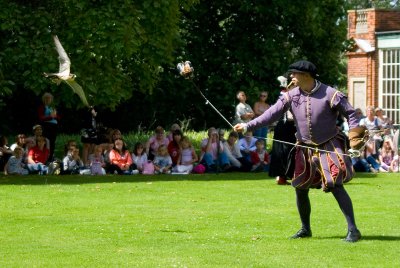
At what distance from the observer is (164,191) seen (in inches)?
757

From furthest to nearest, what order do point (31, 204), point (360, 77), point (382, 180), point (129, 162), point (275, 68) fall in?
point (360, 77)
point (275, 68)
point (129, 162)
point (382, 180)
point (31, 204)

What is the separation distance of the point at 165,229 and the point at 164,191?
5.68 m

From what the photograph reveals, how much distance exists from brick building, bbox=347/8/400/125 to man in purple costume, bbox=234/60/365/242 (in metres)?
31.1

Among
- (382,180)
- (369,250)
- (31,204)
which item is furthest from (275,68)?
(369,250)

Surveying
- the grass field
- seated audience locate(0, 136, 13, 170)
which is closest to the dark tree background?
seated audience locate(0, 136, 13, 170)

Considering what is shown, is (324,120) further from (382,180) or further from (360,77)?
(360,77)

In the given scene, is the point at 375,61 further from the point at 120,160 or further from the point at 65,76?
the point at 65,76

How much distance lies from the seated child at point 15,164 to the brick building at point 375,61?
22.0 metres

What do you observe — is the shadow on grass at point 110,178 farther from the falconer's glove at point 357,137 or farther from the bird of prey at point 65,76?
the falconer's glove at point 357,137

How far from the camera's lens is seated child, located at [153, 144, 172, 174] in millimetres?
24656

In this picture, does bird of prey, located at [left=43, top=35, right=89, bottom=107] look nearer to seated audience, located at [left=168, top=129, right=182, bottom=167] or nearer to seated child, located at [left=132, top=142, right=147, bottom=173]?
seated child, located at [left=132, top=142, right=147, bottom=173]

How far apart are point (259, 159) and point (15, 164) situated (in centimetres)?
540

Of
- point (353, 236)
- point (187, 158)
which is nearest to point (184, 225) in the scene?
point (353, 236)

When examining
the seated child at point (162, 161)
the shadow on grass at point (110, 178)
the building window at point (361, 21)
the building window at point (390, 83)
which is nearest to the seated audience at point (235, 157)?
the shadow on grass at point (110, 178)
